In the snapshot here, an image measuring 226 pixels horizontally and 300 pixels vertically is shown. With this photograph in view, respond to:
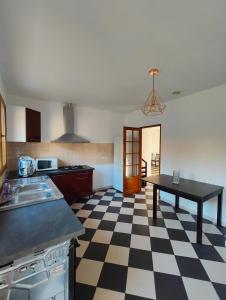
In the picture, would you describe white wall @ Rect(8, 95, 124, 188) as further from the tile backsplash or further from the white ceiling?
the white ceiling

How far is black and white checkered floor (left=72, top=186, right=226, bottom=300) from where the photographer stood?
1.43 m

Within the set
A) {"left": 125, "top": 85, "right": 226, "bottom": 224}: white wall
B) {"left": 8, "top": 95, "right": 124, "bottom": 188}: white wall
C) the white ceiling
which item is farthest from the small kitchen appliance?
{"left": 125, "top": 85, "right": 226, "bottom": 224}: white wall

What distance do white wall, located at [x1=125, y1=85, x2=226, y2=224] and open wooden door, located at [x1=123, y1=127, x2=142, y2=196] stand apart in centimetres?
82

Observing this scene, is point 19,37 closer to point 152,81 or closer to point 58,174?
point 152,81

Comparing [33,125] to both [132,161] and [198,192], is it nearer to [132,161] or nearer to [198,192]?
[132,161]

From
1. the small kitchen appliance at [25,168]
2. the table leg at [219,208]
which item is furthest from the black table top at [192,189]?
the small kitchen appliance at [25,168]

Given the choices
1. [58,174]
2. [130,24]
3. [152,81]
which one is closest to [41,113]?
[58,174]

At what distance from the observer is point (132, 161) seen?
14.2 ft

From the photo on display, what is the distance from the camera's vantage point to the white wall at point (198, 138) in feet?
8.39

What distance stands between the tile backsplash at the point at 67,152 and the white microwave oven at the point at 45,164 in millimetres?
244

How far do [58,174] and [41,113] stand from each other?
144 centimetres

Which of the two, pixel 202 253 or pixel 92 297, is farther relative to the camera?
pixel 202 253

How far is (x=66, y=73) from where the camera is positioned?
2.13 metres

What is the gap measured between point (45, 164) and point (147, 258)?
2.52 metres
